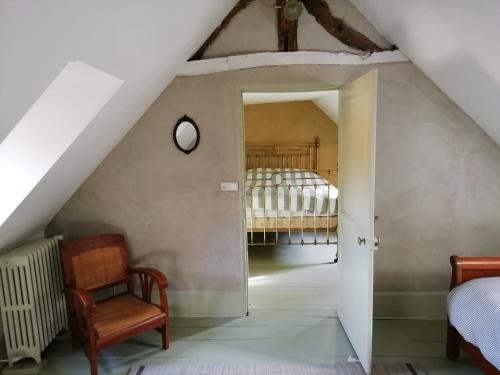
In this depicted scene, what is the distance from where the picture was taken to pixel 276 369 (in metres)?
2.40

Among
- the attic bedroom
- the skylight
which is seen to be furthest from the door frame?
the skylight

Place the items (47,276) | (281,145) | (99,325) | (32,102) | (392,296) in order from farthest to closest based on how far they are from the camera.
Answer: (281,145) < (392,296) < (47,276) < (99,325) < (32,102)

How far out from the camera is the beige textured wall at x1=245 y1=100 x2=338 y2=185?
247 inches

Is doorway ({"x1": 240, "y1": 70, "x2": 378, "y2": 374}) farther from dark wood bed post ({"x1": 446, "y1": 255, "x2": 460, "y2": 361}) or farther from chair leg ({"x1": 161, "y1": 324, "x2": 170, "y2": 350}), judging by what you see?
chair leg ({"x1": 161, "y1": 324, "x2": 170, "y2": 350})

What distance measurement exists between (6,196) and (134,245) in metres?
1.13

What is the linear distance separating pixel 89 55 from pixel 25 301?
5.73 ft

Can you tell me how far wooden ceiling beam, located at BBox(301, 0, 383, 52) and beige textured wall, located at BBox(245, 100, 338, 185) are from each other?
3.48 meters

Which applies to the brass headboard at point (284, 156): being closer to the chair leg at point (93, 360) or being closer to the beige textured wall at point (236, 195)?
the beige textured wall at point (236, 195)

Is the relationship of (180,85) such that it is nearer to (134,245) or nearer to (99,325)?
(134,245)

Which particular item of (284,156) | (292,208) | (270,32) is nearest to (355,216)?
(270,32)

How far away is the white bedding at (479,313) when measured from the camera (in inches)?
74.4

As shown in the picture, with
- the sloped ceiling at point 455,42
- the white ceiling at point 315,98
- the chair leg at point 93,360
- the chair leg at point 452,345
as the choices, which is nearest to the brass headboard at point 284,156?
the white ceiling at point 315,98

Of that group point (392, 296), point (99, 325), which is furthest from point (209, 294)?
point (392, 296)

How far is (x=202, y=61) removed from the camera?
111 inches
